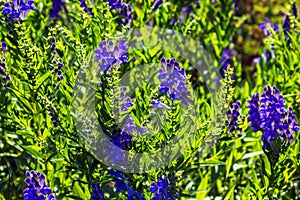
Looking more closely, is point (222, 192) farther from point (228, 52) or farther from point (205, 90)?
point (228, 52)

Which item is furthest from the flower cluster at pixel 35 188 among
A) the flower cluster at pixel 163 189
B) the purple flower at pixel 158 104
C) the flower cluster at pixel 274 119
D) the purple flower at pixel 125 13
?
the flower cluster at pixel 274 119

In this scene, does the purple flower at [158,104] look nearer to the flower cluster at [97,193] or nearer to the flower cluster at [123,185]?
the flower cluster at [123,185]

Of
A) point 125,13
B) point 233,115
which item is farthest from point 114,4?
point 233,115

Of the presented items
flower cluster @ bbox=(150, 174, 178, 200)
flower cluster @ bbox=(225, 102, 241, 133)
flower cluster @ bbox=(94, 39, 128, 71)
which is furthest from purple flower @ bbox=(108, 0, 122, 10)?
flower cluster @ bbox=(150, 174, 178, 200)

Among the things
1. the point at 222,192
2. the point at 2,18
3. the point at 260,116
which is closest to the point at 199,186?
the point at 222,192

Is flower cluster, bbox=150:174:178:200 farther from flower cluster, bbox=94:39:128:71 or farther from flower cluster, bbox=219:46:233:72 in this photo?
flower cluster, bbox=219:46:233:72
